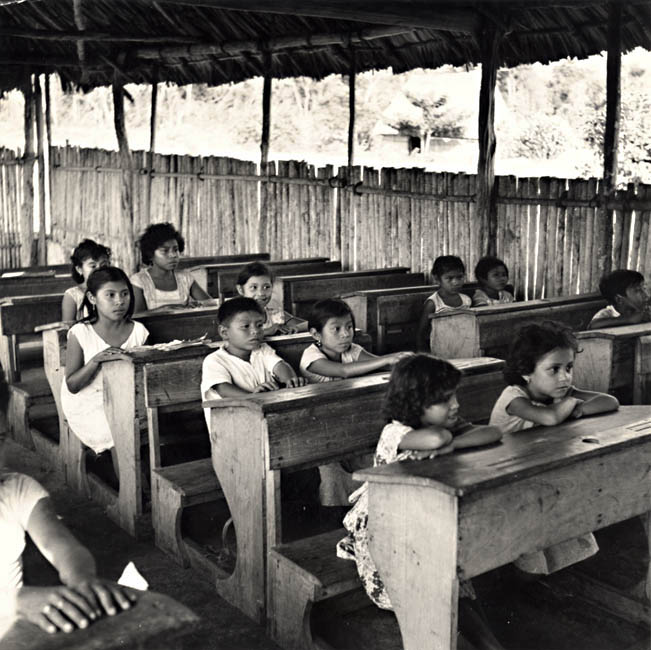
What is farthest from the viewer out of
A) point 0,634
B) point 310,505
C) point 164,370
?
point 310,505

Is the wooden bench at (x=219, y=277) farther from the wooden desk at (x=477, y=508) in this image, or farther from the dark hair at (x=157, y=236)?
the wooden desk at (x=477, y=508)

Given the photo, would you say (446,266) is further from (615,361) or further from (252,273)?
(615,361)

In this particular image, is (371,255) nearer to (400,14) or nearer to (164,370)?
(400,14)

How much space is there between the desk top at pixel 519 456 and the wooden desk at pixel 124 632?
0.88m

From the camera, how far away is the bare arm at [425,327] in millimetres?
6367

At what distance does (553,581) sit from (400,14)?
465 centimetres

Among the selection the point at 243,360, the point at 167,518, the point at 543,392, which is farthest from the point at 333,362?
the point at 543,392

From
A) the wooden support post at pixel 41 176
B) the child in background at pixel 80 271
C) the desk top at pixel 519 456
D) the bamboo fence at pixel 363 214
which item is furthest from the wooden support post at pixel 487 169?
the wooden support post at pixel 41 176

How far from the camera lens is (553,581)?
4027 millimetres

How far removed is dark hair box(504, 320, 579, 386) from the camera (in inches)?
144

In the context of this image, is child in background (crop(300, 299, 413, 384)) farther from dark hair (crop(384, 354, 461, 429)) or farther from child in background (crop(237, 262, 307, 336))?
dark hair (crop(384, 354, 461, 429))

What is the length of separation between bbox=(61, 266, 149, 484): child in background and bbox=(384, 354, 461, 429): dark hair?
2.40 meters

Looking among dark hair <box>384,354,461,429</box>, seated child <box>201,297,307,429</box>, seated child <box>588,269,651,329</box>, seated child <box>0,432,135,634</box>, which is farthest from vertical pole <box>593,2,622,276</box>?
seated child <box>0,432,135,634</box>

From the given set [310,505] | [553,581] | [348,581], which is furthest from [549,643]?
[310,505]
